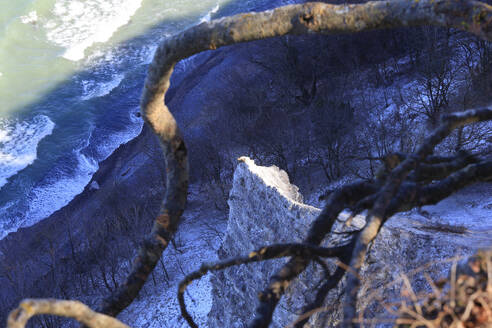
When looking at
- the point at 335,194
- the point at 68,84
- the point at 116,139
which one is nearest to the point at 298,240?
the point at 335,194

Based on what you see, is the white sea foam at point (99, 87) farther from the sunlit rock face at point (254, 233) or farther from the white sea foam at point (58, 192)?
the sunlit rock face at point (254, 233)

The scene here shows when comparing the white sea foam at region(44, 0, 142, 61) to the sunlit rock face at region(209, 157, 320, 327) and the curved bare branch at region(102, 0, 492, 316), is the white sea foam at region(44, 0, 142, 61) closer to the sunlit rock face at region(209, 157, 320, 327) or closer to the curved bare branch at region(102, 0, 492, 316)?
the sunlit rock face at region(209, 157, 320, 327)

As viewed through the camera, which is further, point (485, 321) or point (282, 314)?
point (282, 314)

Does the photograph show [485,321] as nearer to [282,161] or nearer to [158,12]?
[282,161]

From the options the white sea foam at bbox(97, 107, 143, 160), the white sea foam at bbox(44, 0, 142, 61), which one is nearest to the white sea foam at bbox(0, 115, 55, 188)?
the white sea foam at bbox(97, 107, 143, 160)

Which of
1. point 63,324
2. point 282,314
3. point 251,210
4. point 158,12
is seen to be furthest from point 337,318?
point 158,12

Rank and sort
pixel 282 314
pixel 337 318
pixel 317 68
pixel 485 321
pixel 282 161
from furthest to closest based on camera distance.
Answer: pixel 317 68 < pixel 282 161 < pixel 282 314 < pixel 337 318 < pixel 485 321

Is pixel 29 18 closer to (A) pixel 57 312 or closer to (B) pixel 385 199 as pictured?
(A) pixel 57 312
